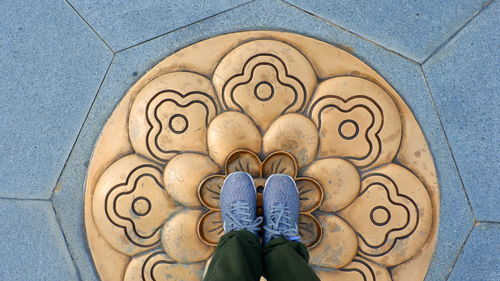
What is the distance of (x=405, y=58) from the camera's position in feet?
5.12

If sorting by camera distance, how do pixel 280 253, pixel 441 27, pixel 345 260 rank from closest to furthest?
pixel 280 253
pixel 345 260
pixel 441 27

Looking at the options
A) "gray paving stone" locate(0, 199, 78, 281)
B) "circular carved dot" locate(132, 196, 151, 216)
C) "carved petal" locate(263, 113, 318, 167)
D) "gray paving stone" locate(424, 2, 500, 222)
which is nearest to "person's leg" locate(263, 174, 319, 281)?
"carved petal" locate(263, 113, 318, 167)

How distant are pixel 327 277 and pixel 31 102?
145cm

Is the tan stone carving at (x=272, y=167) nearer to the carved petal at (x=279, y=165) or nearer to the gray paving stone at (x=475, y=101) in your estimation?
the carved petal at (x=279, y=165)

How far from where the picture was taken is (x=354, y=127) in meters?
1.48

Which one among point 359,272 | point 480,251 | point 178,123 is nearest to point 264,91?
point 178,123

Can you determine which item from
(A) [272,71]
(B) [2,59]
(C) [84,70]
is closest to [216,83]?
(A) [272,71]

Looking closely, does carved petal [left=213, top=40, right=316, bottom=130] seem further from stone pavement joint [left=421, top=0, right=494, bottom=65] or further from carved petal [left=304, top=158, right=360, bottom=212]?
stone pavement joint [left=421, top=0, right=494, bottom=65]

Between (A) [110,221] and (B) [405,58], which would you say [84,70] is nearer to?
(A) [110,221]

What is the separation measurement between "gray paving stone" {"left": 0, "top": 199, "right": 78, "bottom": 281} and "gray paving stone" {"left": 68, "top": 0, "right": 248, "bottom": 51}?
785 millimetres

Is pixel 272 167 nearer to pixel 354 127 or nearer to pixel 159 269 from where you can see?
pixel 354 127

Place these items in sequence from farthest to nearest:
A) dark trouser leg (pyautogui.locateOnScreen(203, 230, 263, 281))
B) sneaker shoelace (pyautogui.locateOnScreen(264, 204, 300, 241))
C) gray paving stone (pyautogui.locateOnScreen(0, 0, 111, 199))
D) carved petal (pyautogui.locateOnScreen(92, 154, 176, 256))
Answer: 1. gray paving stone (pyautogui.locateOnScreen(0, 0, 111, 199))
2. carved petal (pyautogui.locateOnScreen(92, 154, 176, 256))
3. sneaker shoelace (pyautogui.locateOnScreen(264, 204, 300, 241))
4. dark trouser leg (pyautogui.locateOnScreen(203, 230, 263, 281))

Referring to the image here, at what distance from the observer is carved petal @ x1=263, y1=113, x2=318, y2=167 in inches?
57.6

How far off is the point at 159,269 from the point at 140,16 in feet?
3.50
